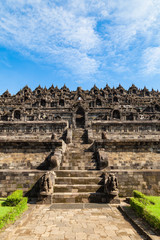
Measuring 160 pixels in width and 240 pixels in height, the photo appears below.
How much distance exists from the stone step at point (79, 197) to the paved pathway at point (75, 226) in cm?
97

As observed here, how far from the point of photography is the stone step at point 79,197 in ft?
29.4

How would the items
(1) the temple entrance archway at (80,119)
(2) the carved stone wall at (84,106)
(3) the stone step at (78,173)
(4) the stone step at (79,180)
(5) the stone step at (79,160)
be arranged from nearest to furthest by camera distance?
(4) the stone step at (79,180)
(3) the stone step at (78,173)
(5) the stone step at (79,160)
(1) the temple entrance archway at (80,119)
(2) the carved stone wall at (84,106)

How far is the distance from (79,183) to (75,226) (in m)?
3.85

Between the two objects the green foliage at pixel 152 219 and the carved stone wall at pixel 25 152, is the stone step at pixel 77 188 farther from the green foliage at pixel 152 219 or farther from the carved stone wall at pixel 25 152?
the carved stone wall at pixel 25 152

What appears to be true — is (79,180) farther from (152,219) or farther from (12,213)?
(152,219)

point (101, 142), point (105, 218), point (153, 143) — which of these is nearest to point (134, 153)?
point (153, 143)

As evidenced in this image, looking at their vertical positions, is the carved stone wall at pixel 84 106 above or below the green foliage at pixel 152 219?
above

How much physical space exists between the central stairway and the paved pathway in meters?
1.05

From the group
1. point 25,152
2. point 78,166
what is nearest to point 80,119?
point 25,152

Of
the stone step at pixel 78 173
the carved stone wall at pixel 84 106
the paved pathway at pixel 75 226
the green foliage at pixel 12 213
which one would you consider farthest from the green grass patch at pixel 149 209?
the carved stone wall at pixel 84 106

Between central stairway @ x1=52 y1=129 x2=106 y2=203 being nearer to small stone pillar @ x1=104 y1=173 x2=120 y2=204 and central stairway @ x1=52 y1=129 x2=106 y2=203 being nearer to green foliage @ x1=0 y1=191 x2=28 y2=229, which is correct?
small stone pillar @ x1=104 y1=173 x2=120 y2=204

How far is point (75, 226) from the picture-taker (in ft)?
20.4

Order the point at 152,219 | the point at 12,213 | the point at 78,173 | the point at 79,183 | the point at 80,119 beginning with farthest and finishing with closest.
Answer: the point at 80,119 < the point at 78,173 < the point at 79,183 < the point at 12,213 < the point at 152,219

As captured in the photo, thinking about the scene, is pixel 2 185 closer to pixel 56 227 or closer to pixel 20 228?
pixel 20 228
